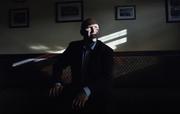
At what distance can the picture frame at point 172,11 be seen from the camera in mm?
3627

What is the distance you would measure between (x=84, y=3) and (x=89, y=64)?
1.94 metres

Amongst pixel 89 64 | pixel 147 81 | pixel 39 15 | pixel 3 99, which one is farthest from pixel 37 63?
pixel 89 64

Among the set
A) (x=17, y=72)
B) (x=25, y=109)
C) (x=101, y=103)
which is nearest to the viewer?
(x=101, y=103)

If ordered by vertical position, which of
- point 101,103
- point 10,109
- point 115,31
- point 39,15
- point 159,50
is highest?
point 39,15

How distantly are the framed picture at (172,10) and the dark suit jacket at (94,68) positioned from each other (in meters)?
1.86

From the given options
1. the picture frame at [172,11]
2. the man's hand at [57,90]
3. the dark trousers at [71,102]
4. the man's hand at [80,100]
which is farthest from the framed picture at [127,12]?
the man's hand at [80,100]

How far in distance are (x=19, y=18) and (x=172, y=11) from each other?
2.19 m

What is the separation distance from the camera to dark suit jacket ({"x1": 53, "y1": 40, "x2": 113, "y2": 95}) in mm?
1971

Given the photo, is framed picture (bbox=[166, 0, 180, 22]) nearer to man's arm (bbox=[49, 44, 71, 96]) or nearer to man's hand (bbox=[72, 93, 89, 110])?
man's arm (bbox=[49, 44, 71, 96])

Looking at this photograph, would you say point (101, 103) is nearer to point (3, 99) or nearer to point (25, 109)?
point (25, 109)

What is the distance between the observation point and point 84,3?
3.82 meters

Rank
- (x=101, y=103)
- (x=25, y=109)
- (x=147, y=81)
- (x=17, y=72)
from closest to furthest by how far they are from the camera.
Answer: (x=101, y=103) → (x=25, y=109) → (x=147, y=81) → (x=17, y=72)

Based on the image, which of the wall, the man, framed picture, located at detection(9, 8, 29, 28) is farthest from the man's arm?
framed picture, located at detection(9, 8, 29, 28)

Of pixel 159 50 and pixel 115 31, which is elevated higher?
pixel 115 31
